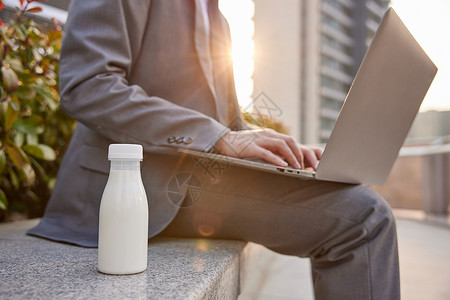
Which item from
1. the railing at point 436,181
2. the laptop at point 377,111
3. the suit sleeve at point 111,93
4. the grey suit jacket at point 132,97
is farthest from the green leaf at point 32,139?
the railing at point 436,181

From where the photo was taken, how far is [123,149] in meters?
0.59

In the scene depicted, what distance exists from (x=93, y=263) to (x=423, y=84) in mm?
906

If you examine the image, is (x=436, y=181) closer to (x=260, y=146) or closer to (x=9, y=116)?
(x=260, y=146)

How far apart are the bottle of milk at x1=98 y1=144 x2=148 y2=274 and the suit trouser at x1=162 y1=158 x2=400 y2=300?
0.36 metres

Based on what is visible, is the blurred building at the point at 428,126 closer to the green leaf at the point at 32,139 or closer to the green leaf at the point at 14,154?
the green leaf at the point at 32,139

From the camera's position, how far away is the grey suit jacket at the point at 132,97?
896 mm

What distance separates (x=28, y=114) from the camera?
1.51m

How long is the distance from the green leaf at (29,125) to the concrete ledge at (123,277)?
542 mm

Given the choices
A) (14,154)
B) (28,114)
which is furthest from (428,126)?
(14,154)

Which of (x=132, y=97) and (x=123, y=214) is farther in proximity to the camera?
(x=132, y=97)

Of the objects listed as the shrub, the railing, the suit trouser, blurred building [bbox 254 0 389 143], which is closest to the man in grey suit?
the suit trouser

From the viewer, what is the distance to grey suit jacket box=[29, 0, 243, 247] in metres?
0.90

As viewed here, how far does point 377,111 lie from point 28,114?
1.37 meters

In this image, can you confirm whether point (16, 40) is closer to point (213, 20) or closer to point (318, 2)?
point (213, 20)
